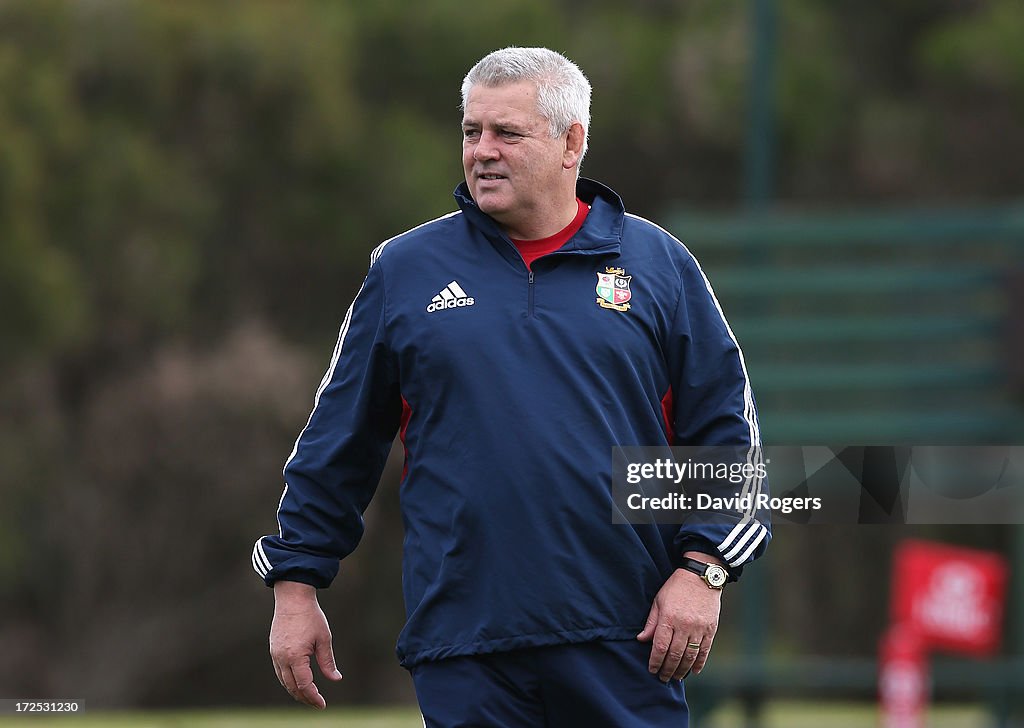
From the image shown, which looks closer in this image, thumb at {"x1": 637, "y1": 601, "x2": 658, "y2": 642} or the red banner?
thumb at {"x1": 637, "y1": 601, "x2": 658, "y2": 642}

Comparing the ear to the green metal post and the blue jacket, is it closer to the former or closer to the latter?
the blue jacket

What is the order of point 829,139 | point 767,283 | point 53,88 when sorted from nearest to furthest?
point 767,283 → point 53,88 → point 829,139

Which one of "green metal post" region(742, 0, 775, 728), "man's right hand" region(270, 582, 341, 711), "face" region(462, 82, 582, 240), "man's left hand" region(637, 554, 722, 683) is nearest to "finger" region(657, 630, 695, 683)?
"man's left hand" region(637, 554, 722, 683)

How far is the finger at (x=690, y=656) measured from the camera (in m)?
4.05

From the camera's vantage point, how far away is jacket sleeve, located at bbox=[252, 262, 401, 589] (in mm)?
4180

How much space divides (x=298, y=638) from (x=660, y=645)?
0.78m

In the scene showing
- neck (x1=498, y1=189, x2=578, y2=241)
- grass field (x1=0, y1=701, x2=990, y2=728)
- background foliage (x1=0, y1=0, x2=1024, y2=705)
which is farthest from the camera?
background foliage (x1=0, y1=0, x2=1024, y2=705)

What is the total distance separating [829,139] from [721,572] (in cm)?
2464

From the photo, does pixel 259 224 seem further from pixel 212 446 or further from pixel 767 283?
pixel 767 283

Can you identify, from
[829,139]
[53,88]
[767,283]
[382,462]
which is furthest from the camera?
[829,139]

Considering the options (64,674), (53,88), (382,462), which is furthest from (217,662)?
(382,462)

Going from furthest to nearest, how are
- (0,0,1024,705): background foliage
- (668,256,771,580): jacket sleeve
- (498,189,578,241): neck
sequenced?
(0,0,1024,705): background foliage → (498,189,578,241): neck → (668,256,771,580): jacket sleeve

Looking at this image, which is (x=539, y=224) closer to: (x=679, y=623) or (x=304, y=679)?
(x=679, y=623)

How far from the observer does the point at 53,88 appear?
24.6 metres
